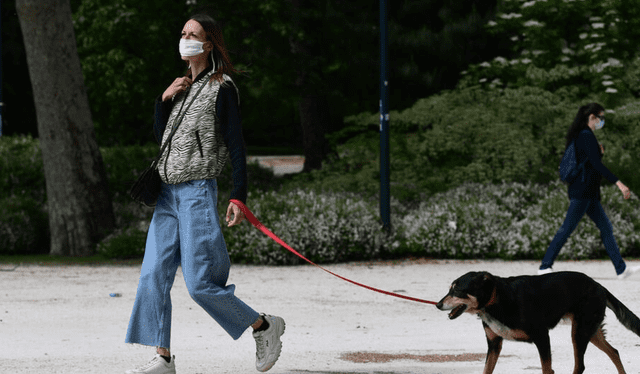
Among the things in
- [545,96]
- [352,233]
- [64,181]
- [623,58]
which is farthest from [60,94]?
[623,58]

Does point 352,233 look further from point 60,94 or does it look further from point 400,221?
point 60,94

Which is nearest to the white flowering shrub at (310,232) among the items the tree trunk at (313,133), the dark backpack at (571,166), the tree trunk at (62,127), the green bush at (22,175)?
the tree trunk at (62,127)

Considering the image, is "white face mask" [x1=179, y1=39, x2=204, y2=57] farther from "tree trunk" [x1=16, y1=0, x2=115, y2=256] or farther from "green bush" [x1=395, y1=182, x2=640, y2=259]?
"tree trunk" [x1=16, y1=0, x2=115, y2=256]

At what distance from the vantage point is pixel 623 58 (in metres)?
15.6

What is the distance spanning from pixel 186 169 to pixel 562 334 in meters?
3.52

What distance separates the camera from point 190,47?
4.77 meters

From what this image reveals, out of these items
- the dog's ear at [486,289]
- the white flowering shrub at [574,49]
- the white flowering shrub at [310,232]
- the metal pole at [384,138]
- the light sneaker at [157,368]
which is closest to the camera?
the dog's ear at [486,289]

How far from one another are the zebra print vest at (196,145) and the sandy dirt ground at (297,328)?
1.39 m

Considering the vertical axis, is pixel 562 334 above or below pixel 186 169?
below

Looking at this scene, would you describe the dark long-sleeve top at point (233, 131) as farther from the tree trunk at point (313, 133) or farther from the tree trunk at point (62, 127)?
the tree trunk at point (313, 133)

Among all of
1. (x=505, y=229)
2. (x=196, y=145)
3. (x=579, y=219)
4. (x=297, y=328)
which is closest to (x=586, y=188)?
(x=579, y=219)

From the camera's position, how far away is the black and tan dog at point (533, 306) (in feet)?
14.1

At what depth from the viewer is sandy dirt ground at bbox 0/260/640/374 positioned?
5.47m

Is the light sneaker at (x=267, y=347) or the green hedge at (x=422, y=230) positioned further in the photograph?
the green hedge at (x=422, y=230)
